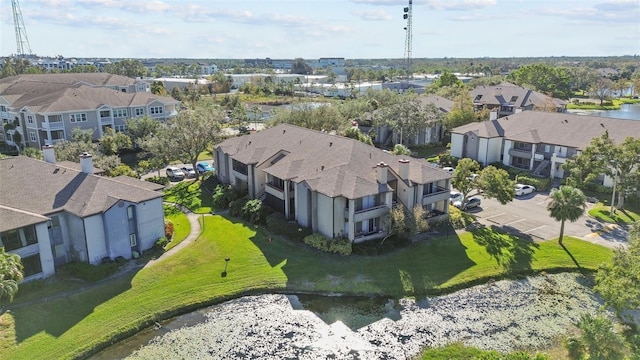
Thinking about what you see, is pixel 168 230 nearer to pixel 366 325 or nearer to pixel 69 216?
pixel 69 216

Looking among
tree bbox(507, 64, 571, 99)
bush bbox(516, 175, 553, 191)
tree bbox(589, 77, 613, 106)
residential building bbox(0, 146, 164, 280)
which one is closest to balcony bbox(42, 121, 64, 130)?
residential building bbox(0, 146, 164, 280)

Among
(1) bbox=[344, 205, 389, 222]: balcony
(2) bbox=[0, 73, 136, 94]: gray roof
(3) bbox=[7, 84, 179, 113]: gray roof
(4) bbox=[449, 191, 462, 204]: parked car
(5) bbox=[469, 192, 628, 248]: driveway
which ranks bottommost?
(5) bbox=[469, 192, 628, 248]: driveway

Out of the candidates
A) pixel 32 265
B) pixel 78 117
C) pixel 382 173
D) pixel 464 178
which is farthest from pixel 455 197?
pixel 78 117

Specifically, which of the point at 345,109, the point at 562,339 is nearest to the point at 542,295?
the point at 562,339

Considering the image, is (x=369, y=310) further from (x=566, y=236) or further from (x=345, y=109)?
(x=345, y=109)

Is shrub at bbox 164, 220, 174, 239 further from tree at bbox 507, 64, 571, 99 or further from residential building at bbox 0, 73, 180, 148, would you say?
tree at bbox 507, 64, 571, 99
